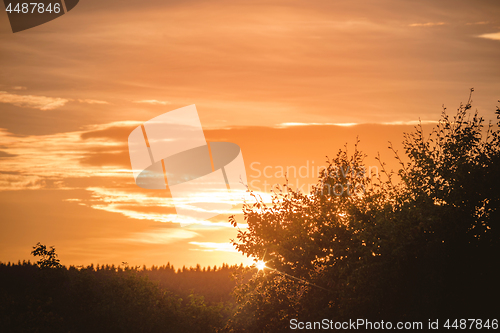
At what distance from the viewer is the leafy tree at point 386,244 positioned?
61.1 ft

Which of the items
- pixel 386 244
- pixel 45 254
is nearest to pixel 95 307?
pixel 45 254

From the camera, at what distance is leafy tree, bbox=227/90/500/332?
1862 centimetres

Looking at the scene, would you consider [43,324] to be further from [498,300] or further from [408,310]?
[498,300]

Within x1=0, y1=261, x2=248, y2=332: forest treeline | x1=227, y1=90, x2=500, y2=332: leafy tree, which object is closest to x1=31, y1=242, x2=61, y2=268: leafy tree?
x1=0, y1=261, x2=248, y2=332: forest treeline

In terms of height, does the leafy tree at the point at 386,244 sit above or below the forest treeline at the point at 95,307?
above

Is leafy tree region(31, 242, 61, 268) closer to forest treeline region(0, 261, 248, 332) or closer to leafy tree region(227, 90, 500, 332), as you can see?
forest treeline region(0, 261, 248, 332)

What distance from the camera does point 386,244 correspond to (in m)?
18.6

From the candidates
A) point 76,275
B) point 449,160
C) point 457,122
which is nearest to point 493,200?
point 449,160

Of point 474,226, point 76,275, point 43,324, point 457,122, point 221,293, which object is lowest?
point 221,293

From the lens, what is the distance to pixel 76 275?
53.1 m

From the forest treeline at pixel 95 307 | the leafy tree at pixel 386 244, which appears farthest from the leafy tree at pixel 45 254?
the leafy tree at pixel 386 244

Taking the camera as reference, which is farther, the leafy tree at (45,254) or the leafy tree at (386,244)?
the leafy tree at (45,254)

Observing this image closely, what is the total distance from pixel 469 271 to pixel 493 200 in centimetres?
354

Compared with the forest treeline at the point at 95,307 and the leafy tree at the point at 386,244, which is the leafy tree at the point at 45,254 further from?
the leafy tree at the point at 386,244
